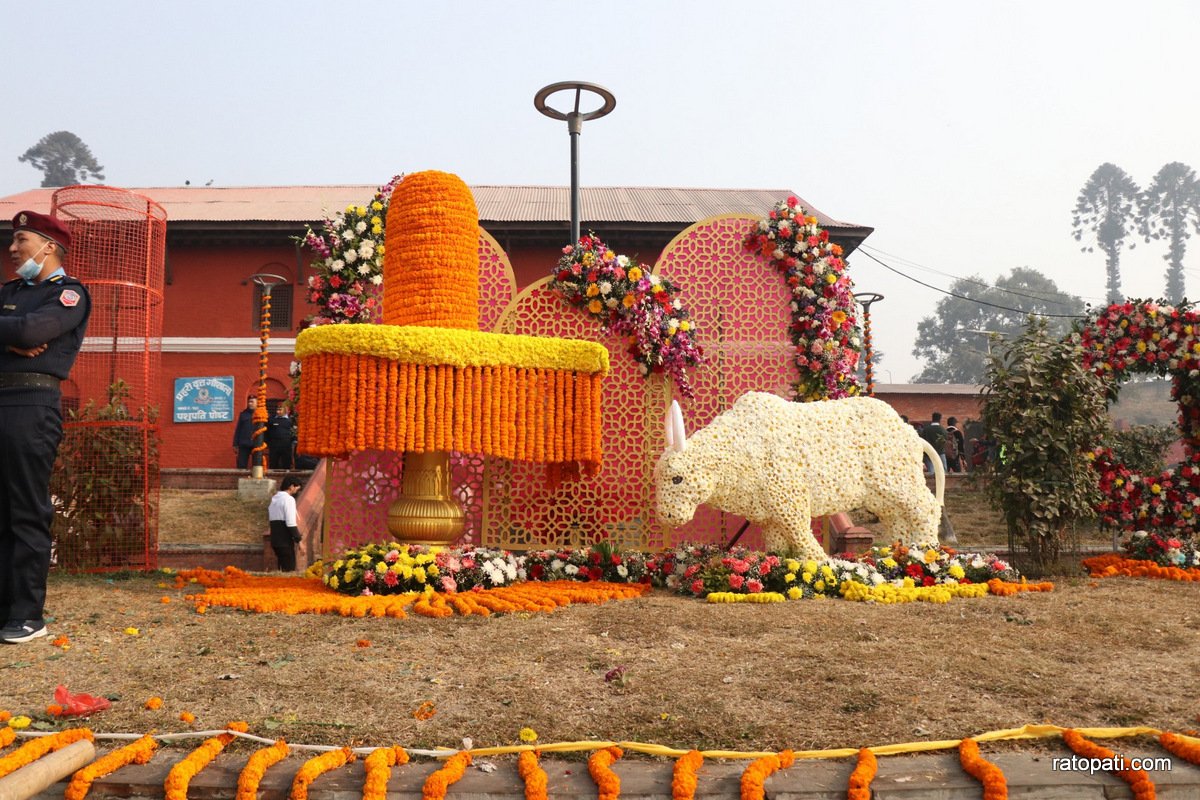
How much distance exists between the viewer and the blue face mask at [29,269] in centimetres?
503

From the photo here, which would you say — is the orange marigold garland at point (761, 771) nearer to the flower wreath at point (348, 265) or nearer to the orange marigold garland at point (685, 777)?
the orange marigold garland at point (685, 777)

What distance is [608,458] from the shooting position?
7887 mm

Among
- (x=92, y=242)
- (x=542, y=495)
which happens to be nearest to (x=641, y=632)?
(x=542, y=495)

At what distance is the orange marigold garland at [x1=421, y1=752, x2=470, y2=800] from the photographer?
293cm

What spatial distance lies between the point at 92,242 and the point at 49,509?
4.25 m

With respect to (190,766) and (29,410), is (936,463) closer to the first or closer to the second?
(190,766)

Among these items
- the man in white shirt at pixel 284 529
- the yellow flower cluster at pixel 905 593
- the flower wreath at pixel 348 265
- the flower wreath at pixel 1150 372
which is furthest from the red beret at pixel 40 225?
the flower wreath at pixel 1150 372

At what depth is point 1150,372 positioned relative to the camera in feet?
30.4

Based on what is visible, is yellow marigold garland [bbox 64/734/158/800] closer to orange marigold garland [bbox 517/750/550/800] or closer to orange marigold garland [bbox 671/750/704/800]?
orange marigold garland [bbox 517/750/550/800]

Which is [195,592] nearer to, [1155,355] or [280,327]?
[1155,355]

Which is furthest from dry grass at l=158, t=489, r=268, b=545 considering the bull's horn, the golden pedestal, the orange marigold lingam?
the bull's horn

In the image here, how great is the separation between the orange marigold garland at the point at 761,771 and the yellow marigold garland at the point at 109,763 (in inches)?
85.1

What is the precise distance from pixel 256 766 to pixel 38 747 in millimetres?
837

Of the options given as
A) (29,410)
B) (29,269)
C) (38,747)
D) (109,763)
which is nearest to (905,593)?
(109,763)
